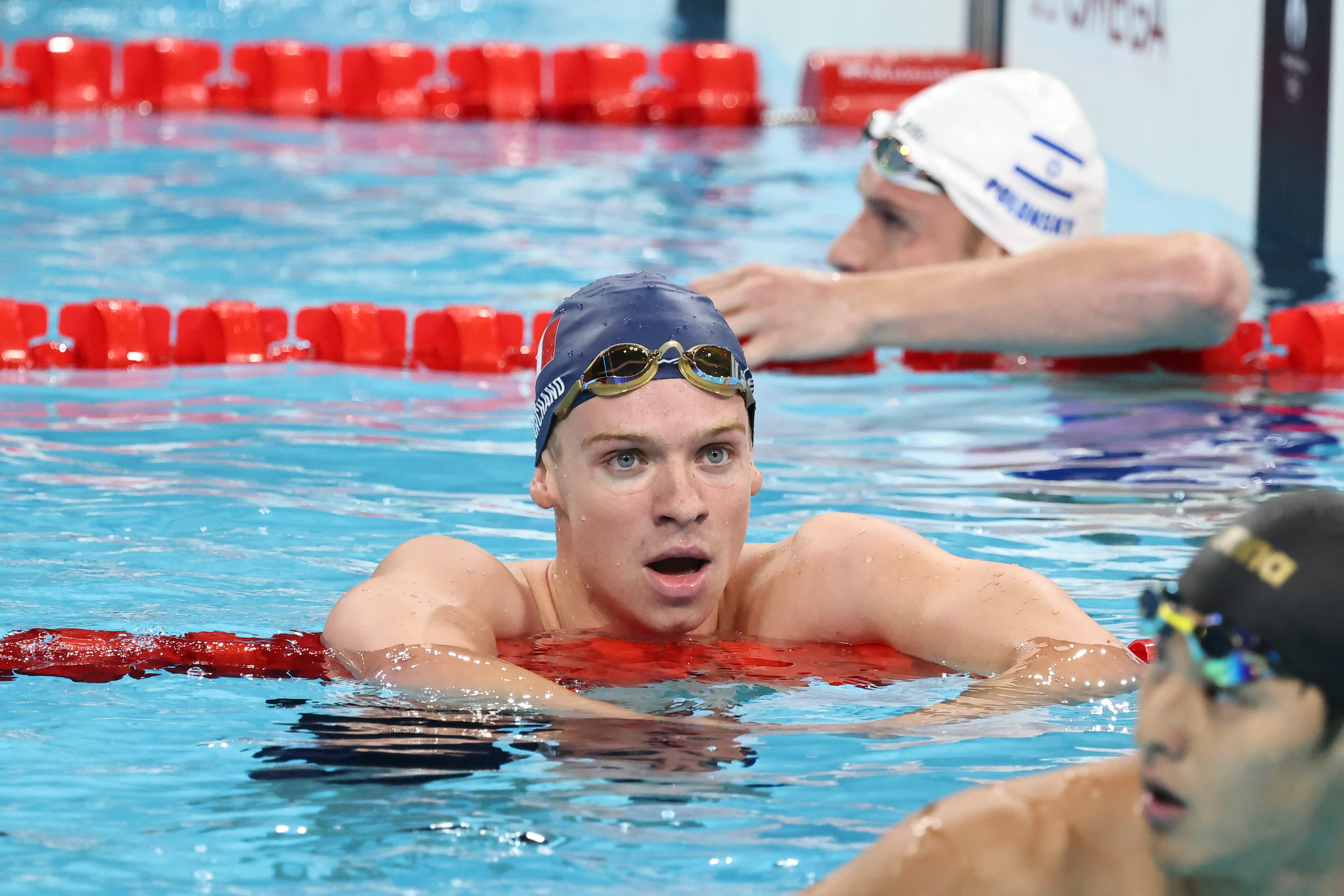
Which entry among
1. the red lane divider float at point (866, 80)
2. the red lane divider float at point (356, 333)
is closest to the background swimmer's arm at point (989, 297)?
the red lane divider float at point (356, 333)

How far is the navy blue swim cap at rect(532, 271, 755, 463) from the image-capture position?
3.02m

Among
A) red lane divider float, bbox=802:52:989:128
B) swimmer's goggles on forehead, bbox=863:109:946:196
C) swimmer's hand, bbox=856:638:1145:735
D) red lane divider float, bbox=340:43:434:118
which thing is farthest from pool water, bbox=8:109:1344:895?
red lane divider float, bbox=340:43:434:118

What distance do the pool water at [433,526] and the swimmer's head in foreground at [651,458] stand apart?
19 centimetres

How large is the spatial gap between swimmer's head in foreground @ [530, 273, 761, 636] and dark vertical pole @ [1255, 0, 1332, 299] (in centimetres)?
425

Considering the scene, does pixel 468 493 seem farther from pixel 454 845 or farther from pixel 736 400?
pixel 454 845

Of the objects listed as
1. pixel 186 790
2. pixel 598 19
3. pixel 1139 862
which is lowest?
pixel 186 790

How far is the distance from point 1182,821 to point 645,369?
5.16ft

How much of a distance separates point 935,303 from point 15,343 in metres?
2.96

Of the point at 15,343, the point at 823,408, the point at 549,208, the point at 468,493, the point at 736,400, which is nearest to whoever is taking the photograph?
the point at 736,400

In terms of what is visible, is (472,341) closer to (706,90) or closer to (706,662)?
(706,662)

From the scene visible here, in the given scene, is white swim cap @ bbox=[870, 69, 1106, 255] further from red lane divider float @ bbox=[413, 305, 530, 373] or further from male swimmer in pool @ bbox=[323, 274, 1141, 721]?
male swimmer in pool @ bbox=[323, 274, 1141, 721]

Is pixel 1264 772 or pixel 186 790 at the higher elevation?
pixel 1264 772

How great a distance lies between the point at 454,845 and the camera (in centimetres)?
227

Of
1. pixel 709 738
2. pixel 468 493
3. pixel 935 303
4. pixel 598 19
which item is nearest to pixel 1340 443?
pixel 935 303
